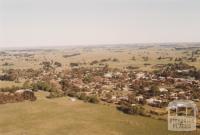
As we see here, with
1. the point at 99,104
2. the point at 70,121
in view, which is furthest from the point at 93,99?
the point at 70,121

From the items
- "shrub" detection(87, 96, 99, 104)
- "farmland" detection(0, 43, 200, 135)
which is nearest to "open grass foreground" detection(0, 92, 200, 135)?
"farmland" detection(0, 43, 200, 135)

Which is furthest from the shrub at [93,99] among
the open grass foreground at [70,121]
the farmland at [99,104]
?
the open grass foreground at [70,121]

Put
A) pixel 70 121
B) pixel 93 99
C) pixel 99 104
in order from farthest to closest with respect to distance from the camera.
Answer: pixel 93 99
pixel 99 104
pixel 70 121

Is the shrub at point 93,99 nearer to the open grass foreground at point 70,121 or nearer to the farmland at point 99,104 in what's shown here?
the farmland at point 99,104

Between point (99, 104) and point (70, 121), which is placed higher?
point (99, 104)

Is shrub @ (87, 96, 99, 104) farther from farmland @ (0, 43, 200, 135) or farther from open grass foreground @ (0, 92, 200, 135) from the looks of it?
open grass foreground @ (0, 92, 200, 135)

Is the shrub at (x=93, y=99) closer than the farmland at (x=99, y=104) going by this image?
No

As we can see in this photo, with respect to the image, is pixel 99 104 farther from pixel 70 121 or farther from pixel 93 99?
pixel 70 121

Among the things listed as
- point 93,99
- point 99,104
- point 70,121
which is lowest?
point 70,121

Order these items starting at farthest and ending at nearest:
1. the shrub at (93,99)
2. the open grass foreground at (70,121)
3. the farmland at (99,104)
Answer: the shrub at (93,99) < the farmland at (99,104) < the open grass foreground at (70,121)

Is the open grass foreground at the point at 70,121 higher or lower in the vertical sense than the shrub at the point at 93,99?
lower
